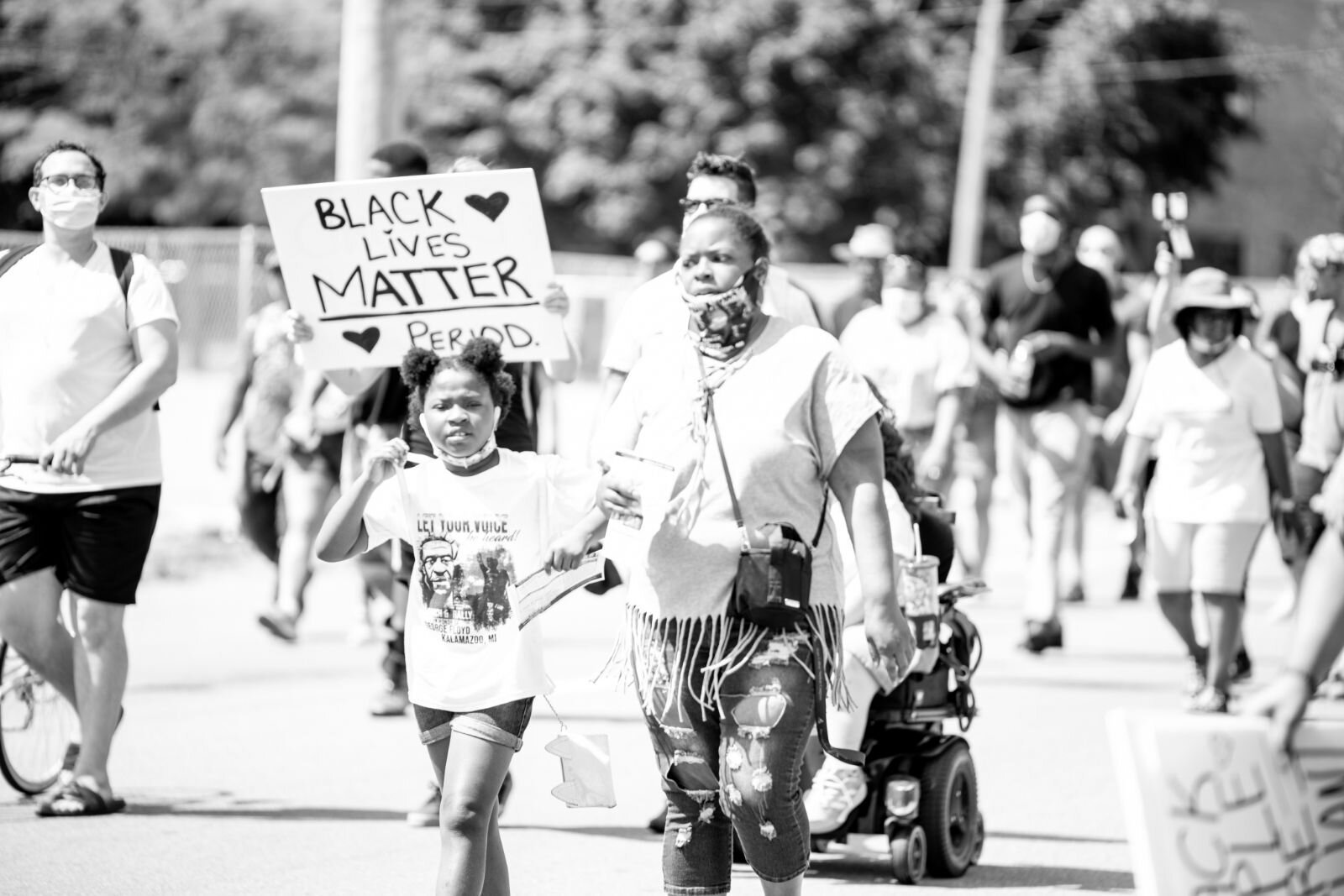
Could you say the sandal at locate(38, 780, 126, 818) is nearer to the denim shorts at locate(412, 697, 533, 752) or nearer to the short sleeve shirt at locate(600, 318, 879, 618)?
the denim shorts at locate(412, 697, 533, 752)

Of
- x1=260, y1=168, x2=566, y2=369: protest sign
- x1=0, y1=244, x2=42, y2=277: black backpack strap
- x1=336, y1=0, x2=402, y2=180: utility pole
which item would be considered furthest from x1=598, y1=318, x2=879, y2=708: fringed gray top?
x1=336, y1=0, x2=402, y2=180: utility pole

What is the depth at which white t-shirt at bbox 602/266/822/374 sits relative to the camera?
645cm

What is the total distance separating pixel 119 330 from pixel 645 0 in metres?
29.5

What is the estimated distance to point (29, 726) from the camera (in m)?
7.30

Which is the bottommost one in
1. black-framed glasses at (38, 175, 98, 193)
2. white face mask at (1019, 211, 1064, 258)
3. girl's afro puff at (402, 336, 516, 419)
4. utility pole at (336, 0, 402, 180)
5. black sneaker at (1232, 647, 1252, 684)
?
black sneaker at (1232, 647, 1252, 684)

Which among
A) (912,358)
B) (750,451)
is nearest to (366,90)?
(912,358)

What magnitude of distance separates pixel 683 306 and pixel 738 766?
1.95 m

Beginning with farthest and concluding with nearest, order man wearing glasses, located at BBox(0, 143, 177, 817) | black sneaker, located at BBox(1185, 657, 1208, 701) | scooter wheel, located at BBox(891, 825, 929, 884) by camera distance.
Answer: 1. black sneaker, located at BBox(1185, 657, 1208, 701)
2. man wearing glasses, located at BBox(0, 143, 177, 817)
3. scooter wheel, located at BBox(891, 825, 929, 884)

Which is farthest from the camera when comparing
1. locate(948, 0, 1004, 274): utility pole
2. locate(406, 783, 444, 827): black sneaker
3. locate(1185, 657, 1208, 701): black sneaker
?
A: locate(948, 0, 1004, 274): utility pole

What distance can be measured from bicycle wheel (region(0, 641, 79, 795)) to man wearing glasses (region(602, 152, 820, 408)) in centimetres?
242

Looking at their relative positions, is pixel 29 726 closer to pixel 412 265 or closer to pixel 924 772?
pixel 412 265

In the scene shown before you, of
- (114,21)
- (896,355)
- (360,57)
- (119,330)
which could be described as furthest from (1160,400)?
(114,21)

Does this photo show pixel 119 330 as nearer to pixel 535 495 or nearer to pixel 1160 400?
pixel 535 495

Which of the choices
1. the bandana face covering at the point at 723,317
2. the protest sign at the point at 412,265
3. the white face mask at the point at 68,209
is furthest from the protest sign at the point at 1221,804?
the white face mask at the point at 68,209
